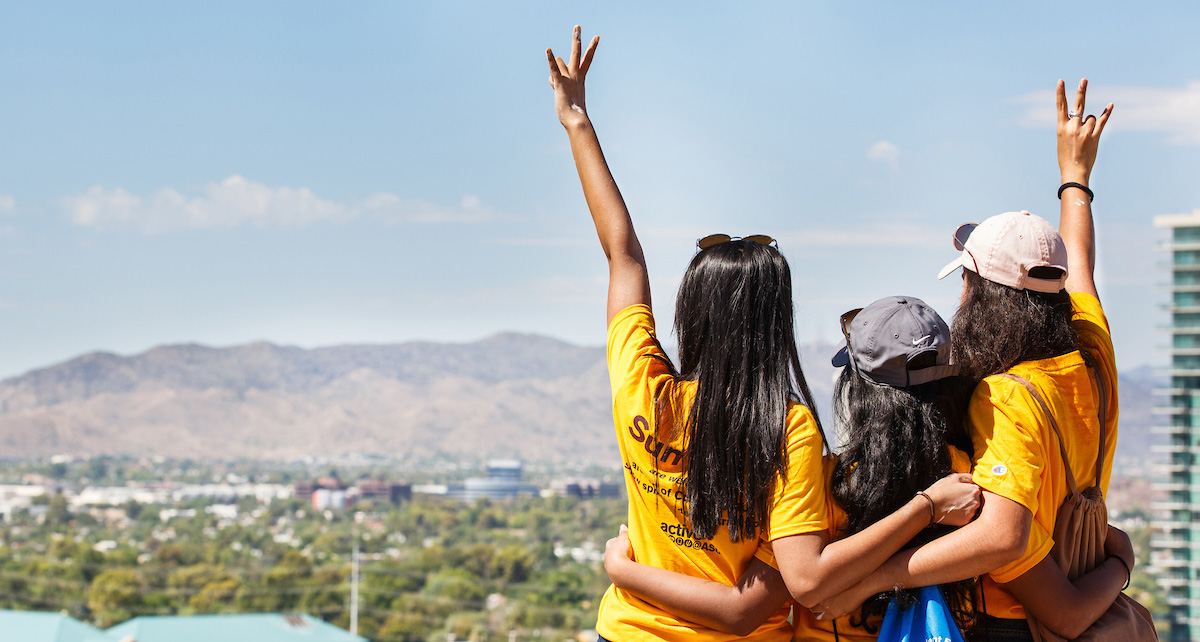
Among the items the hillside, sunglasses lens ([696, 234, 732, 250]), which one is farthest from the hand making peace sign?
the hillside

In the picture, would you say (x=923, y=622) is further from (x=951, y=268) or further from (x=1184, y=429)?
(x=1184, y=429)

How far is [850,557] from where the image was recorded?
A: 6.23ft

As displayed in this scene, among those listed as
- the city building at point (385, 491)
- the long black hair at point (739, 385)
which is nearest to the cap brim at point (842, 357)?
the long black hair at point (739, 385)

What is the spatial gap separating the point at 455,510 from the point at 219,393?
7106 centimetres

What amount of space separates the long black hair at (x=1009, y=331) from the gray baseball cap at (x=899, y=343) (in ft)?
0.44

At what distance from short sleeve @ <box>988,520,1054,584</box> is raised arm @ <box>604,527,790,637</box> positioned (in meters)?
0.43

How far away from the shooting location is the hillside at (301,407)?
136 metres

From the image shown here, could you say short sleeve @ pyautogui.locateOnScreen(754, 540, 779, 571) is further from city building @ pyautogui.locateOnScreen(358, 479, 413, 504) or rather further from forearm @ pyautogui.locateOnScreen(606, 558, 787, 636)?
city building @ pyautogui.locateOnScreen(358, 479, 413, 504)

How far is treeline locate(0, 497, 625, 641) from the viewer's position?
5203cm

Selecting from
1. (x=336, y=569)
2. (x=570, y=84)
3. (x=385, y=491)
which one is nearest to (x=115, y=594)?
(x=336, y=569)

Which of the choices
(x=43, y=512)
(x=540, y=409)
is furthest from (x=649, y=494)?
(x=540, y=409)

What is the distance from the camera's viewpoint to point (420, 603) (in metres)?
52.3

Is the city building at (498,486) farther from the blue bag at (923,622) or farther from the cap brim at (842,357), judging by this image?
the blue bag at (923,622)

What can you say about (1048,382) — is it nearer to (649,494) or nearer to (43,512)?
(649,494)
